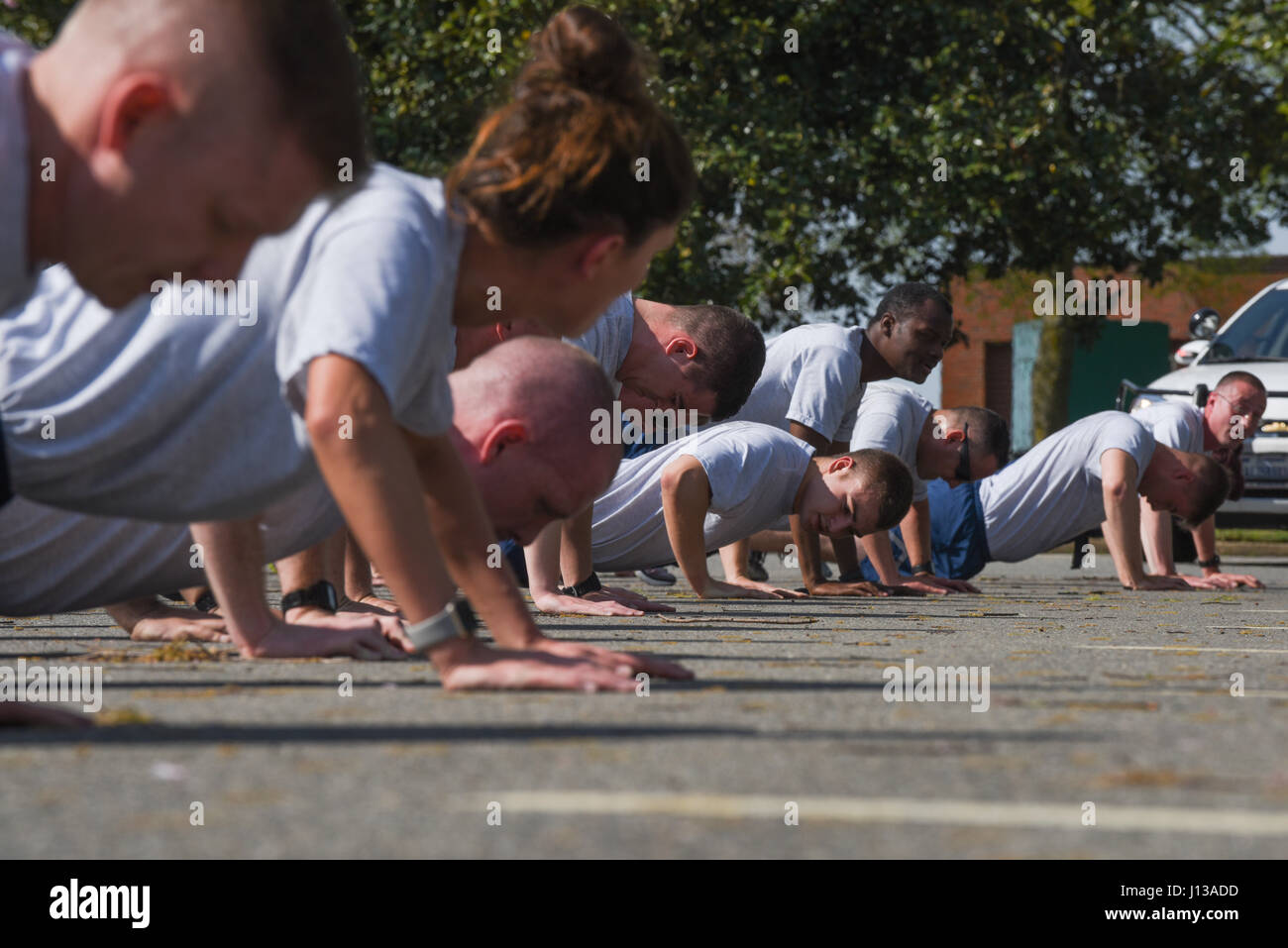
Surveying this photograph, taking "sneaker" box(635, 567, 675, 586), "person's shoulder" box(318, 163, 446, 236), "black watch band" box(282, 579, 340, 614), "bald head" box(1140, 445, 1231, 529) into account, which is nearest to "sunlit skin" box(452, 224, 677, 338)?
"person's shoulder" box(318, 163, 446, 236)

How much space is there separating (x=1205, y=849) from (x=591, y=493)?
2.53m

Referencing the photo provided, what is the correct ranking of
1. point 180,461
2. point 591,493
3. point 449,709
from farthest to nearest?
point 591,493
point 180,461
point 449,709

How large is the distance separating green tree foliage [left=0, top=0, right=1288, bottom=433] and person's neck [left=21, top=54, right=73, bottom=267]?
45.8ft

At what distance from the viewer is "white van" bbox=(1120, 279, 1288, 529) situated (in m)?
12.5

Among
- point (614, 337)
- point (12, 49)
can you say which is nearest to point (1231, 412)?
point (614, 337)

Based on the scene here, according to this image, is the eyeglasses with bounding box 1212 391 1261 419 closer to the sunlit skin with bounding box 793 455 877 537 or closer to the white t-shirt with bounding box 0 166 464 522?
the sunlit skin with bounding box 793 455 877 537

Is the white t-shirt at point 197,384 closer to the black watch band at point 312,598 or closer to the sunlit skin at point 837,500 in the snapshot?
the black watch band at point 312,598

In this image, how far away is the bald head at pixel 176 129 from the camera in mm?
2213

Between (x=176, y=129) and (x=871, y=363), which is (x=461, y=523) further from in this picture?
(x=871, y=363)

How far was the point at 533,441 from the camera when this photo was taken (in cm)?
430

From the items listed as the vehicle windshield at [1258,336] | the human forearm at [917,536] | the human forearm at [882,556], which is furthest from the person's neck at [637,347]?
the vehicle windshield at [1258,336]
